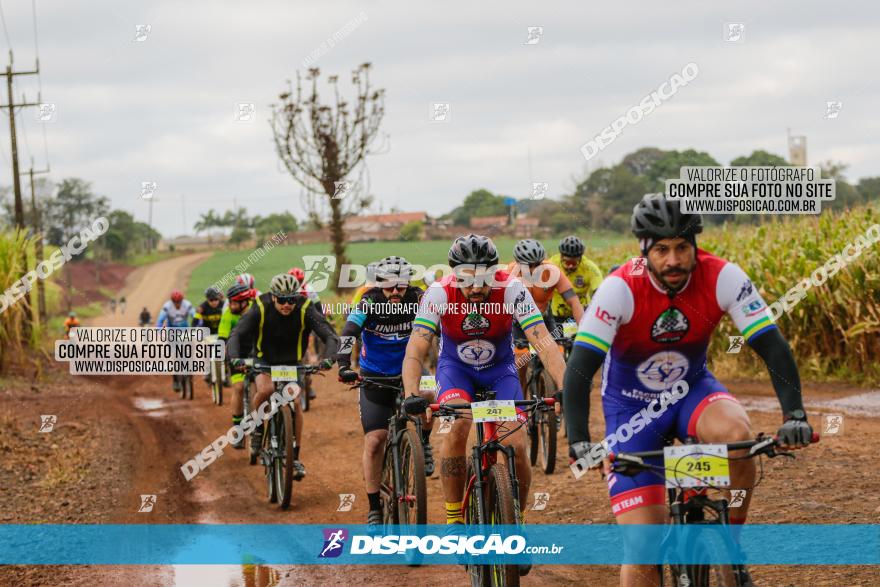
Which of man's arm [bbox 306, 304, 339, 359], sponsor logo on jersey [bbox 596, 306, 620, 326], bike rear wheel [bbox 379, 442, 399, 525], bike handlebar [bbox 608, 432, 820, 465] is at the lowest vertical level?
bike rear wheel [bbox 379, 442, 399, 525]

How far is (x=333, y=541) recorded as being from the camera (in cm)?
909

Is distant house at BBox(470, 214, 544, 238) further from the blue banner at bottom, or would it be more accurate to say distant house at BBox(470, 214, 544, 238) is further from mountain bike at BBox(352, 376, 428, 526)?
mountain bike at BBox(352, 376, 428, 526)

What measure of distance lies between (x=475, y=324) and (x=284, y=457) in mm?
4200

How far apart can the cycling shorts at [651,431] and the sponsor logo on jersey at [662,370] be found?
4.1 inches

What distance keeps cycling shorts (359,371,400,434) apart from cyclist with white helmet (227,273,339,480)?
215 cm

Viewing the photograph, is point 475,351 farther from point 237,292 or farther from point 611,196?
point 611,196

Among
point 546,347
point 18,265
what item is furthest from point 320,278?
point 546,347

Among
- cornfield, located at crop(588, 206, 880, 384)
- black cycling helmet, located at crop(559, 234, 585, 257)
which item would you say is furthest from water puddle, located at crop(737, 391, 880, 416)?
black cycling helmet, located at crop(559, 234, 585, 257)

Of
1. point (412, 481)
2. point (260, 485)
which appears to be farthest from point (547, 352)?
point (260, 485)

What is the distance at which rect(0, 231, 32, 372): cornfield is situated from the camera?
22.9m

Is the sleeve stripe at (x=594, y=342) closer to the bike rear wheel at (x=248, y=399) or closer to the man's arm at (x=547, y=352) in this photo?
the man's arm at (x=547, y=352)

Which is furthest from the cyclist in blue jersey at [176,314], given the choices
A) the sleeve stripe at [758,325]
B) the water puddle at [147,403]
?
the sleeve stripe at [758,325]

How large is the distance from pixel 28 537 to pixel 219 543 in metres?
1.98

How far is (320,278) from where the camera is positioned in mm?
31094
